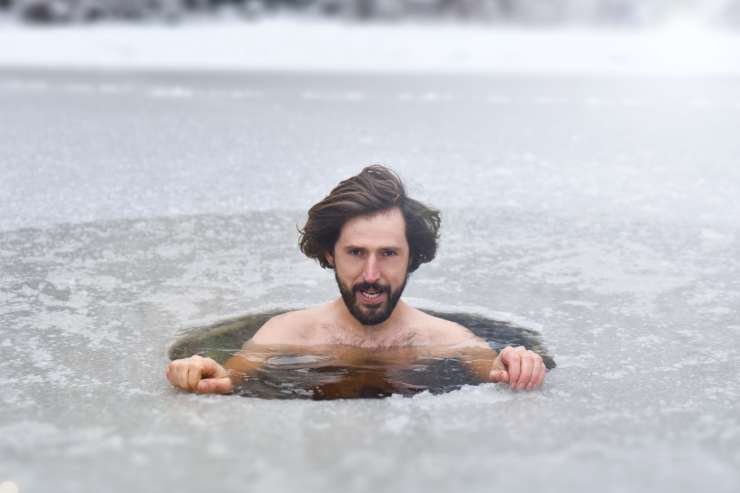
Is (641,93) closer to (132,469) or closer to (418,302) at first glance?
(418,302)

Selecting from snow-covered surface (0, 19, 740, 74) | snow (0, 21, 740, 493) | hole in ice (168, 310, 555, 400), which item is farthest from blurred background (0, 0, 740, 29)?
hole in ice (168, 310, 555, 400)

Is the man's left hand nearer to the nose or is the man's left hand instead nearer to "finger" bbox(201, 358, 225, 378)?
the nose

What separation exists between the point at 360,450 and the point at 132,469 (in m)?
0.45

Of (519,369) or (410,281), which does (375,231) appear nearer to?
(519,369)

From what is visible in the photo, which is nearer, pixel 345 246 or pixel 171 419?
pixel 171 419

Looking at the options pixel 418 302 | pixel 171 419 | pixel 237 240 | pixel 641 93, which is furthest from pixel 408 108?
pixel 171 419

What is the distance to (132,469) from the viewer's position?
2154 millimetres

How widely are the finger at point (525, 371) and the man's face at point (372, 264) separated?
17.4 inches

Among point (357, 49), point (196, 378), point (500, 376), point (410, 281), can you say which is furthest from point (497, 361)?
point (357, 49)

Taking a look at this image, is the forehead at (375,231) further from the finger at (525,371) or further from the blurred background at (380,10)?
the blurred background at (380,10)

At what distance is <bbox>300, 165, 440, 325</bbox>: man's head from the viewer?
296 cm

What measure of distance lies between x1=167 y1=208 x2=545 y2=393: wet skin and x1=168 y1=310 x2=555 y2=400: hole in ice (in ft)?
0.07

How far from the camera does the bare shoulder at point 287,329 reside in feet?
10.3

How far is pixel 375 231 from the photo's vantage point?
2990 millimetres
